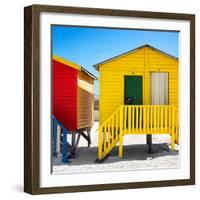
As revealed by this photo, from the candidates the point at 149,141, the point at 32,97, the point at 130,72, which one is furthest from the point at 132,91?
the point at 32,97

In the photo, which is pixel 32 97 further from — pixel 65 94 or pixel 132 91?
pixel 132 91

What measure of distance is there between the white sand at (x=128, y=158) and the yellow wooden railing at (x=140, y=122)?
0.09m

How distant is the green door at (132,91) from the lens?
29.7ft

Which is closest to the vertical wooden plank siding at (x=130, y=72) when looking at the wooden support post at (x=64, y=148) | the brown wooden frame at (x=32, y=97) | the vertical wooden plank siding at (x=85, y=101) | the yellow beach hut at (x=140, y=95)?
the yellow beach hut at (x=140, y=95)

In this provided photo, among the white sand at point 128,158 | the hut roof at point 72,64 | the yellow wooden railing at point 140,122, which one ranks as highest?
the hut roof at point 72,64

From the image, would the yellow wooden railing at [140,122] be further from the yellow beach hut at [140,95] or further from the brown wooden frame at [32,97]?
the brown wooden frame at [32,97]

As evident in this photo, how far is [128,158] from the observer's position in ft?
28.9

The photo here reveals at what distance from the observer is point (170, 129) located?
357 inches

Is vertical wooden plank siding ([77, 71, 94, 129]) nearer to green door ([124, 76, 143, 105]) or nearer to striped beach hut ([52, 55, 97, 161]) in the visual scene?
striped beach hut ([52, 55, 97, 161])

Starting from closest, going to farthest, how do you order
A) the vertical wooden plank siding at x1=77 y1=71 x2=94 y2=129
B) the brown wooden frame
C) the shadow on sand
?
the brown wooden frame → the shadow on sand → the vertical wooden plank siding at x1=77 y1=71 x2=94 y2=129

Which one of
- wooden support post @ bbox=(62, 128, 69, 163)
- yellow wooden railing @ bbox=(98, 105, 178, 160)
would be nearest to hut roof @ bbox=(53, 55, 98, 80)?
yellow wooden railing @ bbox=(98, 105, 178, 160)

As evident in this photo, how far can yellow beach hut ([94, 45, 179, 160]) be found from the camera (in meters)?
8.89

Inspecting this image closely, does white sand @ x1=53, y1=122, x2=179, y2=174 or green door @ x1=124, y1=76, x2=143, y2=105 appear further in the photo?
green door @ x1=124, y1=76, x2=143, y2=105

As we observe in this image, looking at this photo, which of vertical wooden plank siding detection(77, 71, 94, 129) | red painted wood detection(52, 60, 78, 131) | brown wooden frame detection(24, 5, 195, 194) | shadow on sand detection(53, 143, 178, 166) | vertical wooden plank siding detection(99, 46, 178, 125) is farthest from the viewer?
vertical wooden plank siding detection(99, 46, 178, 125)
